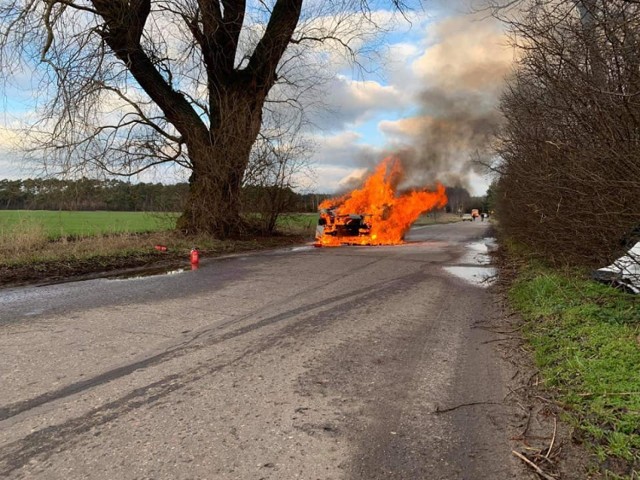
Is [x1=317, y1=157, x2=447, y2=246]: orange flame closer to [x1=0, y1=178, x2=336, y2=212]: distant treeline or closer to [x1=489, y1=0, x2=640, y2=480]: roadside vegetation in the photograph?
[x1=0, y1=178, x2=336, y2=212]: distant treeline

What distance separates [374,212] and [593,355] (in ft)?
49.6

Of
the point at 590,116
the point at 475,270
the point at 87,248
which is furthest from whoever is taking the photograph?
the point at 87,248

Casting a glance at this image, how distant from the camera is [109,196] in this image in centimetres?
1577

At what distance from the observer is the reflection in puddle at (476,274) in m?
9.54

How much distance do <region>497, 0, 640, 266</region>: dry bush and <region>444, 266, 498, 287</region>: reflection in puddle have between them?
7.38 ft

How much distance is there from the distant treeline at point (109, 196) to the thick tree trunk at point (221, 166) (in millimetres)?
1018

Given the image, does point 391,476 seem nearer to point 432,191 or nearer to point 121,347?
point 121,347

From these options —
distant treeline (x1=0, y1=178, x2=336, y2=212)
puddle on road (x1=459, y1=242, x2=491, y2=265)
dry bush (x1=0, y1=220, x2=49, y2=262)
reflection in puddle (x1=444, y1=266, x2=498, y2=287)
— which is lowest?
reflection in puddle (x1=444, y1=266, x2=498, y2=287)

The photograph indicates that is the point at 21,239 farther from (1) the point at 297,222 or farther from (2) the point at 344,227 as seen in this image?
(1) the point at 297,222

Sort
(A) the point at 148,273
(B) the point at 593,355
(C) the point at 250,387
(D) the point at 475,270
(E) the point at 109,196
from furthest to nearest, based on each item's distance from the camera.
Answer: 1. (E) the point at 109,196
2. (D) the point at 475,270
3. (A) the point at 148,273
4. (B) the point at 593,355
5. (C) the point at 250,387

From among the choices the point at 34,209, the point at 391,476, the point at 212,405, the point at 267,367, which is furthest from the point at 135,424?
the point at 34,209

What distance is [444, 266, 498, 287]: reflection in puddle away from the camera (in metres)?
9.54

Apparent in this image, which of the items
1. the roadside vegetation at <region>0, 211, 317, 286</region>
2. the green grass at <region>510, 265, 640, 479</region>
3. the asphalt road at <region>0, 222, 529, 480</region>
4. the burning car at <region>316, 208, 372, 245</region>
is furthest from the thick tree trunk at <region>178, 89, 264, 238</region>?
the green grass at <region>510, 265, 640, 479</region>

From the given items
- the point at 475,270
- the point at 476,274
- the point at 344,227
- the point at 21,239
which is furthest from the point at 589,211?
the point at 344,227
